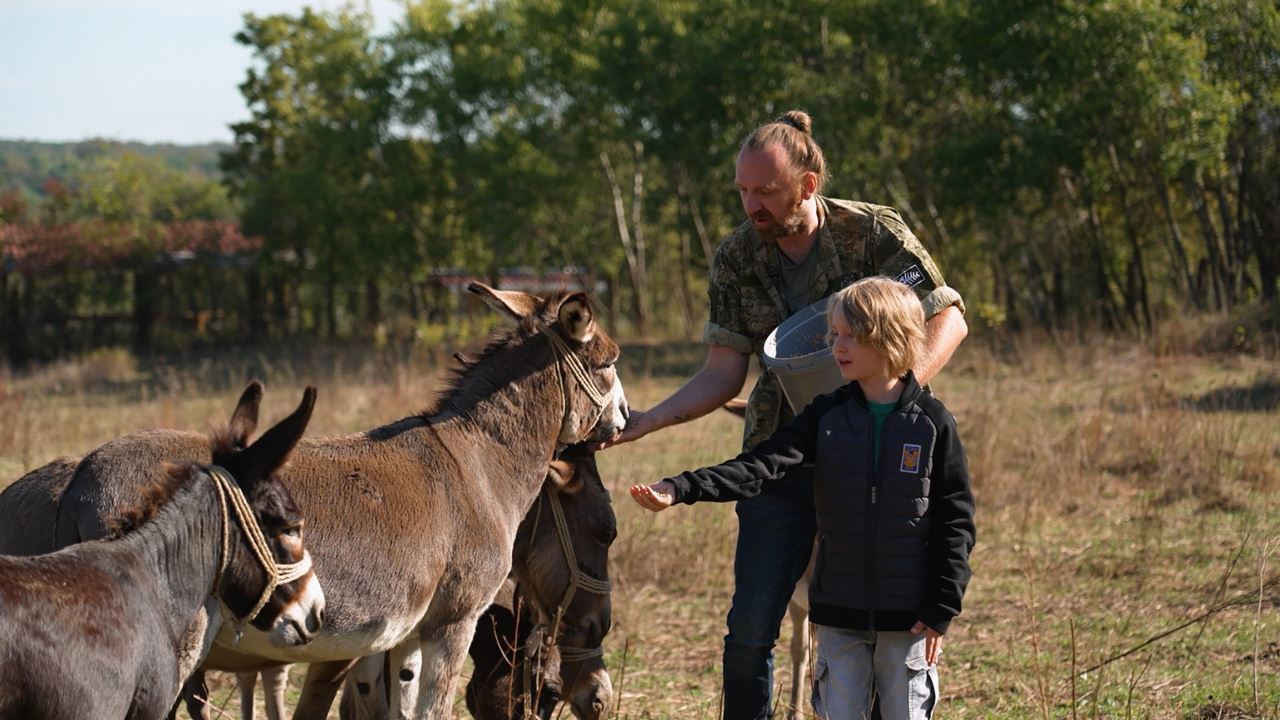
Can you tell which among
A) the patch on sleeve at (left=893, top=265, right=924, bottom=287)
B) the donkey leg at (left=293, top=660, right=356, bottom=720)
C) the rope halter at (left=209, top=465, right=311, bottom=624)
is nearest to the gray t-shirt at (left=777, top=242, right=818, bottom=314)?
the patch on sleeve at (left=893, top=265, right=924, bottom=287)

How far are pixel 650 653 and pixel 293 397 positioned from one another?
11.8 meters

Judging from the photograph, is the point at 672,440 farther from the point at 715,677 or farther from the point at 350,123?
the point at 350,123

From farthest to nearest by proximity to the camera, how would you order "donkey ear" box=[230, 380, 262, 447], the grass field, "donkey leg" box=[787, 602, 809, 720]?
"donkey leg" box=[787, 602, 809, 720], the grass field, "donkey ear" box=[230, 380, 262, 447]

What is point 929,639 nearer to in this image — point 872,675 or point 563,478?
point 872,675

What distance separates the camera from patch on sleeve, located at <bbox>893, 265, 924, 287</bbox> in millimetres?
4590

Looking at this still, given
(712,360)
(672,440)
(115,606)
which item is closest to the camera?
(115,606)

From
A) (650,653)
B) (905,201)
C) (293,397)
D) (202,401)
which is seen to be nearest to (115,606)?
(650,653)

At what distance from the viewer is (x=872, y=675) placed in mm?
4176

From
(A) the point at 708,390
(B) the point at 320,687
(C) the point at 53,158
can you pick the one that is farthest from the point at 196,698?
(C) the point at 53,158

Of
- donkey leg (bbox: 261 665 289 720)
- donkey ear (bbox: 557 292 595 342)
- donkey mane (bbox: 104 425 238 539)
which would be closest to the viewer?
donkey mane (bbox: 104 425 238 539)

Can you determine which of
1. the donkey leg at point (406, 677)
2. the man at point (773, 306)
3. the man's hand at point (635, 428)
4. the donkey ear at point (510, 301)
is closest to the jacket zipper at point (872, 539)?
the man at point (773, 306)

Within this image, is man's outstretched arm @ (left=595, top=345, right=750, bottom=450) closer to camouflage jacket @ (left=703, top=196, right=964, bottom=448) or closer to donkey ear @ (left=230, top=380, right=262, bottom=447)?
camouflage jacket @ (left=703, top=196, right=964, bottom=448)

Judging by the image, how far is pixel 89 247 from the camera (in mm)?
32031

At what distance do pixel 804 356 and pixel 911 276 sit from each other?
1.67 feet
